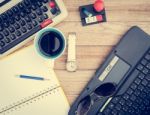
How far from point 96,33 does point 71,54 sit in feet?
0.30

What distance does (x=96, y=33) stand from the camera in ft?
3.32

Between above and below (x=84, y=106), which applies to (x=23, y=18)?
above

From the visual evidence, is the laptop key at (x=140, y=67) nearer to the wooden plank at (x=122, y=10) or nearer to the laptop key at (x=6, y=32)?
the wooden plank at (x=122, y=10)

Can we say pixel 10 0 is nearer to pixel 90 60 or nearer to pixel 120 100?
pixel 90 60

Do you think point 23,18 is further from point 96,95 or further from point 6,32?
point 96,95

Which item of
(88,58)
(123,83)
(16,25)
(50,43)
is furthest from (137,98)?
(16,25)

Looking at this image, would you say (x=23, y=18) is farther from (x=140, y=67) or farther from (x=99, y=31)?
(x=140, y=67)

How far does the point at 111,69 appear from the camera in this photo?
99cm

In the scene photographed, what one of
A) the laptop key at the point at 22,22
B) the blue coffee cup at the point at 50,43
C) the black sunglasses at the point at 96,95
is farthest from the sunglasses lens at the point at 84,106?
the laptop key at the point at 22,22

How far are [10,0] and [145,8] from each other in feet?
1.23

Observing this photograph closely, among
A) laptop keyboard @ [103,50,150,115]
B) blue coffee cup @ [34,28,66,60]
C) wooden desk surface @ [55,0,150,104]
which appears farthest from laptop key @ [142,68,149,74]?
blue coffee cup @ [34,28,66,60]

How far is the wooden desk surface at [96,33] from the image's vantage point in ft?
3.29

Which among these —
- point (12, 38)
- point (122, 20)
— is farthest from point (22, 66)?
point (122, 20)

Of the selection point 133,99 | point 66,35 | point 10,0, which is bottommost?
point 133,99
